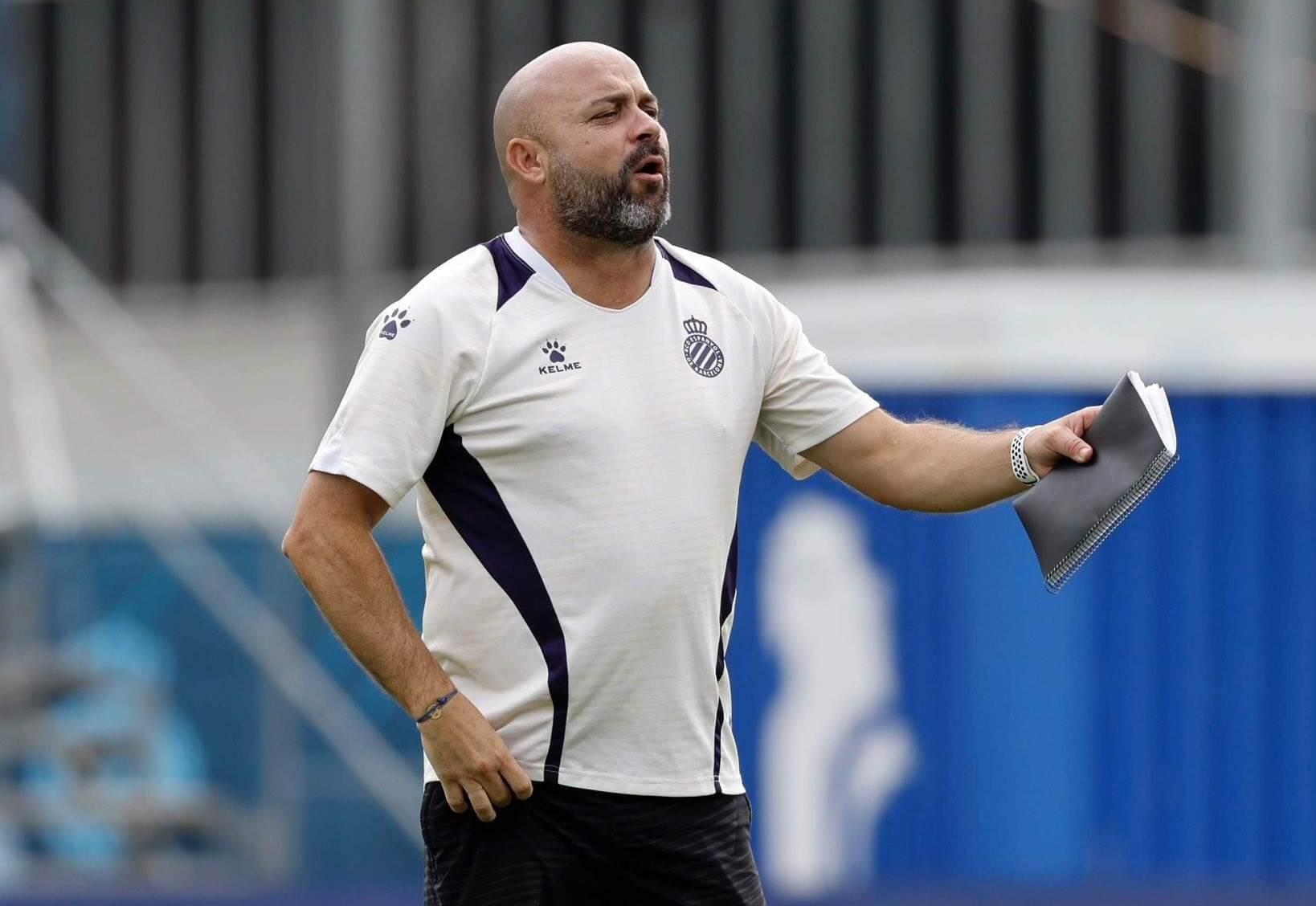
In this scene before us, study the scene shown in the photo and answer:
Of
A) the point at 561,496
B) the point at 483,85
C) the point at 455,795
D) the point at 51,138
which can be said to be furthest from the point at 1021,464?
the point at 51,138

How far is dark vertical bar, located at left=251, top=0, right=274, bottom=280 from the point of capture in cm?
1634

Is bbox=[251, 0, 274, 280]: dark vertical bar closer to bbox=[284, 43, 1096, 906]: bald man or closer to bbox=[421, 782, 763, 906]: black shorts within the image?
bbox=[284, 43, 1096, 906]: bald man

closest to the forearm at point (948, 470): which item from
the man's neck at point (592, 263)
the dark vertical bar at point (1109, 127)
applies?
the man's neck at point (592, 263)

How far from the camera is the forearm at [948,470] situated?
13.4 ft

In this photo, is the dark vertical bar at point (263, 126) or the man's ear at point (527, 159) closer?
the man's ear at point (527, 159)

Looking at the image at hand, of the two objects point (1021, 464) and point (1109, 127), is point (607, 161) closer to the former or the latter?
point (1021, 464)

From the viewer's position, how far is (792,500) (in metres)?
9.21

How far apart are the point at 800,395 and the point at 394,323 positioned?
833mm

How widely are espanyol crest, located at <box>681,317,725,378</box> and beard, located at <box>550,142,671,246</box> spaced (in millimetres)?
201

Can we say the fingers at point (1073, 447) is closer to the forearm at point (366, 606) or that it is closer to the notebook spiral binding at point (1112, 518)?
the notebook spiral binding at point (1112, 518)

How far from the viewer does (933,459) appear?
13.6ft

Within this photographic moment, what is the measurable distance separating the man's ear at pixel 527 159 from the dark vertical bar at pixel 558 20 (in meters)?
11.8

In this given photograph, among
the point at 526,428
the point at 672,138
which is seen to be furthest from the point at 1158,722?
the point at 672,138

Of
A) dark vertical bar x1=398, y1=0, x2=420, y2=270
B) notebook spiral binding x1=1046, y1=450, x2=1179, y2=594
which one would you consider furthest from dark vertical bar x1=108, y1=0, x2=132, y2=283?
notebook spiral binding x1=1046, y1=450, x2=1179, y2=594
